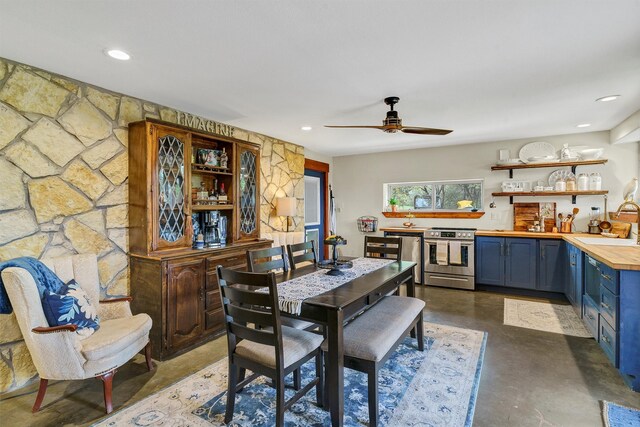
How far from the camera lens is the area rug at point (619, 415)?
203 centimetres

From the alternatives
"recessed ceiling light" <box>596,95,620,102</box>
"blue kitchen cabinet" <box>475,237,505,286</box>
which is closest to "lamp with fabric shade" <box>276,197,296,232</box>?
"blue kitchen cabinet" <box>475,237,505,286</box>

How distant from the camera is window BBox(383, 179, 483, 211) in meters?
5.78

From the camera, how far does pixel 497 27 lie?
6.59 ft

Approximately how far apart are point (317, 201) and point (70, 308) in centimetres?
472

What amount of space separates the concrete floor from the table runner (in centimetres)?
119

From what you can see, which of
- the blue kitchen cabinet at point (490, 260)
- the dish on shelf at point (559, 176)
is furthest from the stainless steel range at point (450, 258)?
the dish on shelf at point (559, 176)

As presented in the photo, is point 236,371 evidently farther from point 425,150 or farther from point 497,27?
point 425,150

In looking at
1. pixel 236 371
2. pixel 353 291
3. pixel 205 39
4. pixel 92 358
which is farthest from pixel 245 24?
pixel 92 358

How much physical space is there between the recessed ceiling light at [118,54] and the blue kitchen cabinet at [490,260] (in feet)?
16.3

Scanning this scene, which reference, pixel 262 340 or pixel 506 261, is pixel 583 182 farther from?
pixel 262 340

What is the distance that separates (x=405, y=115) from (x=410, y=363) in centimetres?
263

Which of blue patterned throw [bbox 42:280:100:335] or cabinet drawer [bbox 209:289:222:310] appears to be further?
cabinet drawer [bbox 209:289:222:310]

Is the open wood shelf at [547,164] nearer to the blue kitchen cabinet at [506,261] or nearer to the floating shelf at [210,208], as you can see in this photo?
the blue kitchen cabinet at [506,261]

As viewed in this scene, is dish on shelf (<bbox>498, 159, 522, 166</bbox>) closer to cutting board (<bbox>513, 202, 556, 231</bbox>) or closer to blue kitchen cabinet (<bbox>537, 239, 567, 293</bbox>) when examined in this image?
cutting board (<bbox>513, 202, 556, 231</bbox>)
